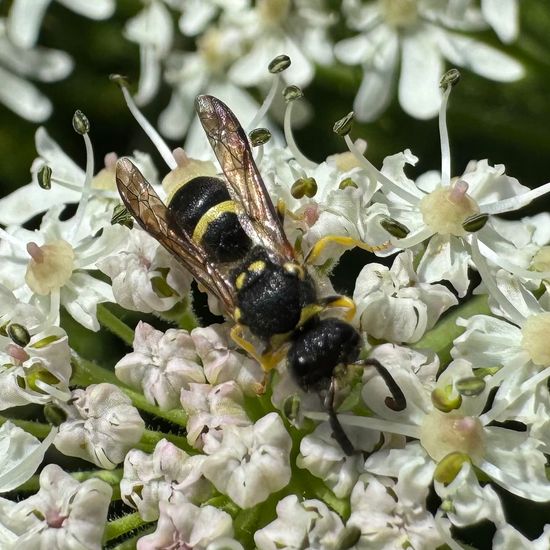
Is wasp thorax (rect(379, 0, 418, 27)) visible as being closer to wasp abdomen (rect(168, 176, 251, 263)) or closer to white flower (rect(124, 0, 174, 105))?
white flower (rect(124, 0, 174, 105))

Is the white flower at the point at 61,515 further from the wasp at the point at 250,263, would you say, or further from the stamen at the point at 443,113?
the stamen at the point at 443,113

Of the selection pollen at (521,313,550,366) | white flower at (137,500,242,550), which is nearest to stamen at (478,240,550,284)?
pollen at (521,313,550,366)

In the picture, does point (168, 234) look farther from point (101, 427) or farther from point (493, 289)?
point (493, 289)

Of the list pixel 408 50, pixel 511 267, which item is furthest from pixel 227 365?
pixel 408 50

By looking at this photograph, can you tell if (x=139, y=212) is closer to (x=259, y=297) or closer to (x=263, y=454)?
(x=259, y=297)

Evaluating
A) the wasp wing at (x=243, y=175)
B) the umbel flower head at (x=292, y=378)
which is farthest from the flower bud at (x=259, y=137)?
the wasp wing at (x=243, y=175)

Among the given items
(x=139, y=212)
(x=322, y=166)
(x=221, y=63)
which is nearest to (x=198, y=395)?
(x=139, y=212)
